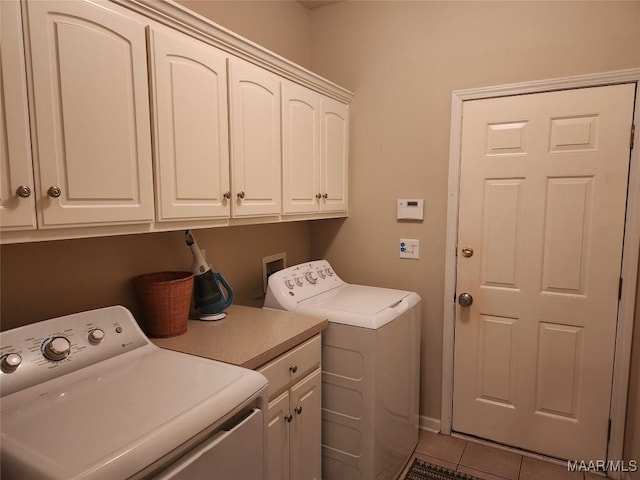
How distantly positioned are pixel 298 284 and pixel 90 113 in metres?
1.32

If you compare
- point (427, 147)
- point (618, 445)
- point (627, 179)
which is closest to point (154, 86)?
point (427, 147)

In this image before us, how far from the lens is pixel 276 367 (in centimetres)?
155

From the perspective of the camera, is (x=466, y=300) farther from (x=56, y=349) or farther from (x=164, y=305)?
(x=56, y=349)

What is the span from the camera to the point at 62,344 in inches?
47.8

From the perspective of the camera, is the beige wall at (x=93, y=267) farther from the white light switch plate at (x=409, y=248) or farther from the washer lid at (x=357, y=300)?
the white light switch plate at (x=409, y=248)

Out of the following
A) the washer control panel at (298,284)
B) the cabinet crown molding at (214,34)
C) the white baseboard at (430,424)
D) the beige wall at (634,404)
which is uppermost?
the cabinet crown molding at (214,34)

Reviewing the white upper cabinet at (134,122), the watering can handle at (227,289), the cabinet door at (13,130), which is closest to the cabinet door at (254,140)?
the white upper cabinet at (134,122)

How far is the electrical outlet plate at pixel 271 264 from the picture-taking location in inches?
97.7

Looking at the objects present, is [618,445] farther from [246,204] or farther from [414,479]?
[246,204]

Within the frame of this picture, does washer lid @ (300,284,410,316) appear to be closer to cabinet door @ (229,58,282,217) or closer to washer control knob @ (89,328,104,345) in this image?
cabinet door @ (229,58,282,217)

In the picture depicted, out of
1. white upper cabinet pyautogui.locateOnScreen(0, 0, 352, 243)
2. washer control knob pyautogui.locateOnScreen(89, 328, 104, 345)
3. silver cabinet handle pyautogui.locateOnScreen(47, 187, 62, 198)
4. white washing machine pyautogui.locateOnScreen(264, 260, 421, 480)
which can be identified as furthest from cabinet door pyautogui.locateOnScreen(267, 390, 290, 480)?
silver cabinet handle pyautogui.locateOnScreen(47, 187, 62, 198)

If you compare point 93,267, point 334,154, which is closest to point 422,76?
point 334,154

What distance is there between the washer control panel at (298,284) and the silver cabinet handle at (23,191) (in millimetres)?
1200

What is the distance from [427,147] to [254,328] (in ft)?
5.02
